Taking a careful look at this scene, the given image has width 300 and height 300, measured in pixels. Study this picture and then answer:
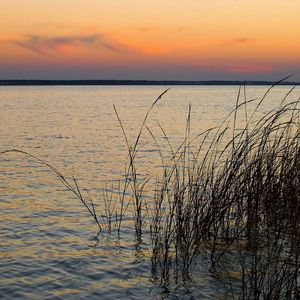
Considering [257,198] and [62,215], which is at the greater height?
[257,198]

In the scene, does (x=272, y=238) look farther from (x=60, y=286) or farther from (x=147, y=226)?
(x=60, y=286)

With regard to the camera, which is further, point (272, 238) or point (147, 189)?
point (147, 189)

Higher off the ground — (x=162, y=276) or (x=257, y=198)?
(x=257, y=198)

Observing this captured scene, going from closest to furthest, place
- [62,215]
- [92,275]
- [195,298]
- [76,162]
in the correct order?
[195,298] → [92,275] → [62,215] → [76,162]

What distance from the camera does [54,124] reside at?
4166 centimetres

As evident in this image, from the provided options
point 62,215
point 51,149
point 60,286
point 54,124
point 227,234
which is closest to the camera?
point 60,286

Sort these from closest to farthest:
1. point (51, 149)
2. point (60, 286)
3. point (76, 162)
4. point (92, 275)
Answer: point (60, 286)
point (92, 275)
point (76, 162)
point (51, 149)

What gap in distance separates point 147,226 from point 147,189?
4.30 metres

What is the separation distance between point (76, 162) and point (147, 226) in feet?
36.2

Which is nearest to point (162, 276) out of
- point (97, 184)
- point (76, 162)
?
point (97, 184)

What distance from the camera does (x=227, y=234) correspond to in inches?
342

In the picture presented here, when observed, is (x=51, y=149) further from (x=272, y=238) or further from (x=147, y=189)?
(x=272, y=238)

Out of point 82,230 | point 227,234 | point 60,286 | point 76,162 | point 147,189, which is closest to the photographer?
point 60,286

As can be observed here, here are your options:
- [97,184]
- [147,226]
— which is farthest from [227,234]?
[97,184]
